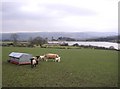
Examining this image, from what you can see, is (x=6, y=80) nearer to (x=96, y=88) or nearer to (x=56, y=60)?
(x=96, y=88)

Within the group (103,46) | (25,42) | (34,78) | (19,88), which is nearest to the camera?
(19,88)

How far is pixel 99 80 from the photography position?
8523 millimetres

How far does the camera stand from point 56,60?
14.8m

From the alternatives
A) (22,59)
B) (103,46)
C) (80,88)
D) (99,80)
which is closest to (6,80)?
(80,88)

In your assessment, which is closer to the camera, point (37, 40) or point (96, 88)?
point (96, 88)

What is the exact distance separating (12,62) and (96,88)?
7.57 m

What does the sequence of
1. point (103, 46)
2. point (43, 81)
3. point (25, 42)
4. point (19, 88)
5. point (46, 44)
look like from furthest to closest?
1. point (25, 42)
2. point (46, 44)
3. point (103, 46)
4. point (43, 81)
5. point (19, 88)

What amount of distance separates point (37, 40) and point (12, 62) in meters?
22.7

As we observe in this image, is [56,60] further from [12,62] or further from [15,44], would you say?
[15,44]

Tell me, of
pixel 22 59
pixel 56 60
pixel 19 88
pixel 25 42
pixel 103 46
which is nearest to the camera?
pixel 19 88

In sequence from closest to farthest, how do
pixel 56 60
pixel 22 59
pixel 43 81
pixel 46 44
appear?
pixel 43 81
pixel 22 59
pixel 56 60
pixel 46 44

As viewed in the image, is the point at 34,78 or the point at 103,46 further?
the point at 103,46

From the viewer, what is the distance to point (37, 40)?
36.1 metres

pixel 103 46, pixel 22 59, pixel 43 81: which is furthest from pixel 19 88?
pixel 103 46
